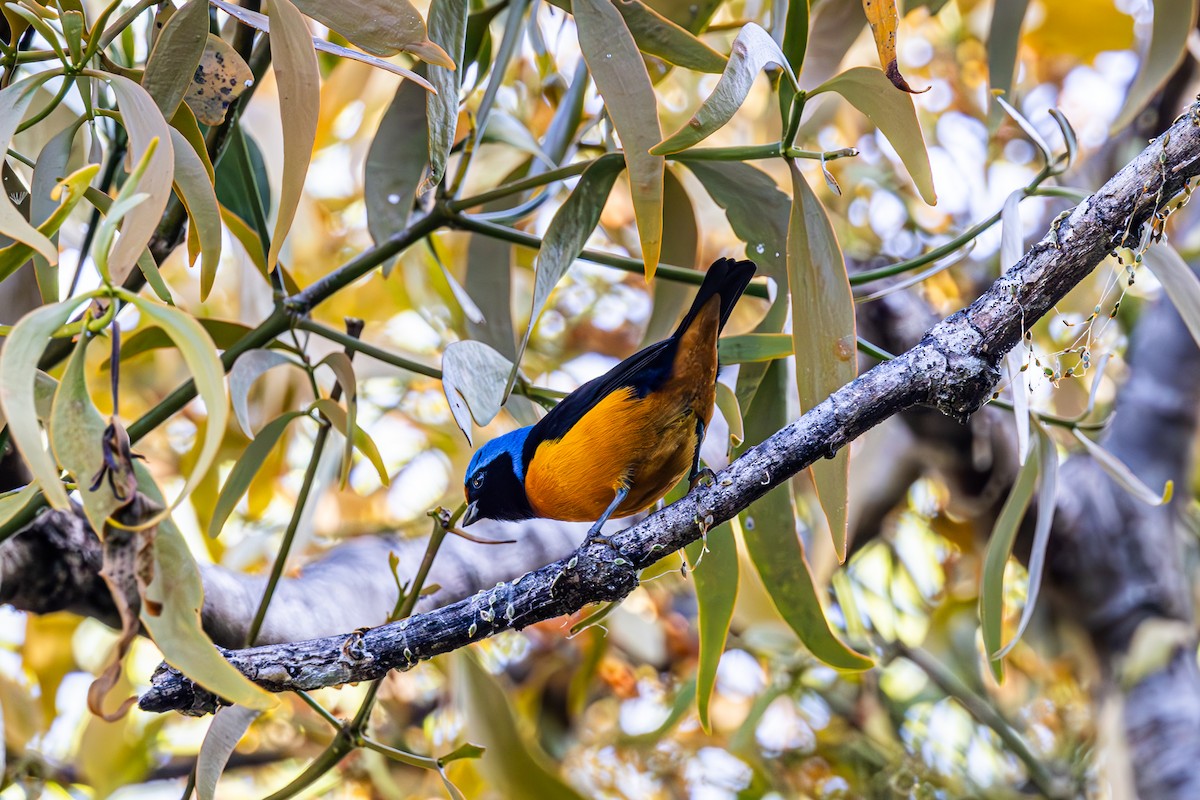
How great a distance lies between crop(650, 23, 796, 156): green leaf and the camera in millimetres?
735

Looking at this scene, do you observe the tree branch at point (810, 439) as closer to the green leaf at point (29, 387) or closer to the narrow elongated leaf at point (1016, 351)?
the narrow elongated leaf at point (1016, 351)

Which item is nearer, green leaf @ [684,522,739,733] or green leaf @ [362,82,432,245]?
green leaf @ [684,522,739,733]

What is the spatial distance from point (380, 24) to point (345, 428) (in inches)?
15.7

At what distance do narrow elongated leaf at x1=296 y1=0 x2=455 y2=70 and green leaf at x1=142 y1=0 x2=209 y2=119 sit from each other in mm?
83

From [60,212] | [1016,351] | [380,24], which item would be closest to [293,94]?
[380,24]

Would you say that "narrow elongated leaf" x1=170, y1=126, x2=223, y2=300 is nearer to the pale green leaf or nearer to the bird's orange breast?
the bird's orange breast

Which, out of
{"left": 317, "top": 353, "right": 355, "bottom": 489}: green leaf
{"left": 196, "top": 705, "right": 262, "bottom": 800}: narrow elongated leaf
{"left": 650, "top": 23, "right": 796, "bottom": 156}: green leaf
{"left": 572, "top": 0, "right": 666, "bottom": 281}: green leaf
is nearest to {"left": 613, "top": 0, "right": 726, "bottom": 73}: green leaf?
{"left": 572, "top": 0, "right": 666, "bottom": 281}: green leaf

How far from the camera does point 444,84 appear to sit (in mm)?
885

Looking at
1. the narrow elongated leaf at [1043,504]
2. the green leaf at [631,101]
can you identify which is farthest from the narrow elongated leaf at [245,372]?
the narrow elongated leaf at [1043,504]

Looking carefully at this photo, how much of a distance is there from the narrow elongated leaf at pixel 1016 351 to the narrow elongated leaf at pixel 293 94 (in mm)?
596

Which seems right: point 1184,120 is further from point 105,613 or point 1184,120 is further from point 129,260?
point 105,613

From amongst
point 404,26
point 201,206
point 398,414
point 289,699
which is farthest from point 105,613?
point 398,414

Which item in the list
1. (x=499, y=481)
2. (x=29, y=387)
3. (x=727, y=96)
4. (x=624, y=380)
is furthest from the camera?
(x=499, y=481)

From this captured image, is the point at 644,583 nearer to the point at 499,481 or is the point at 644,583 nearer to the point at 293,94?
the point at 499,481
